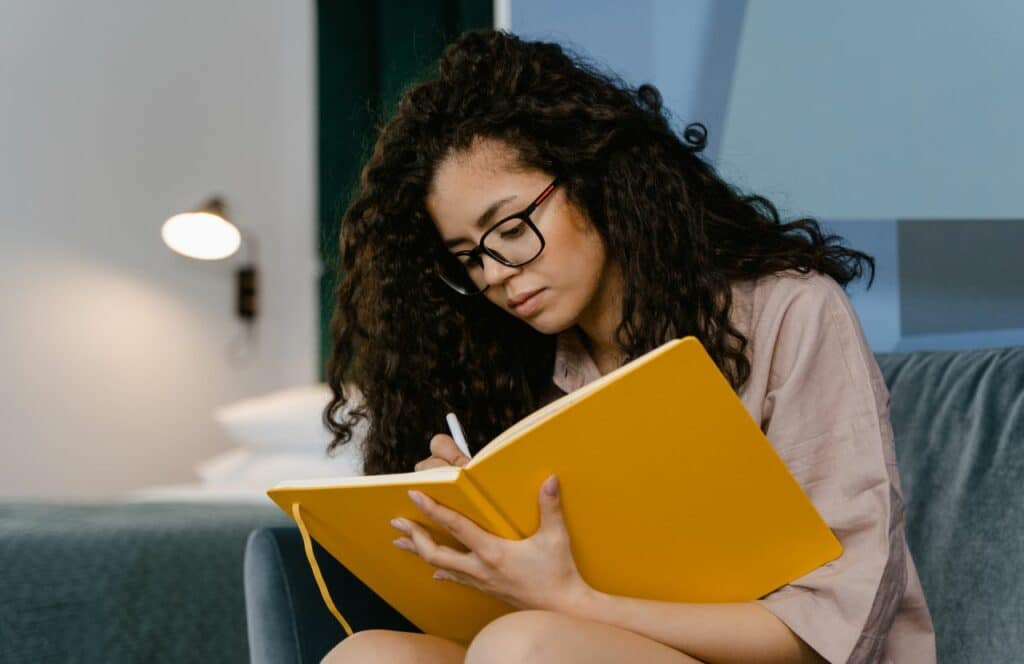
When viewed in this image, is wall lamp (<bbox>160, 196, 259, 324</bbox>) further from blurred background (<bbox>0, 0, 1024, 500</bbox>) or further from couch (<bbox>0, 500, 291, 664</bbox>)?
couch (<bbox>0, 500, 291, 664</bbox>)

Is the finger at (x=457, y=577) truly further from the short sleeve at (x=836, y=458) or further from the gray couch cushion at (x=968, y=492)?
the gray couch cushion at (x=968, y=492)

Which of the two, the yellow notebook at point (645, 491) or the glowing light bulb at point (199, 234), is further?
the glowing light bulb at point (199, 234)

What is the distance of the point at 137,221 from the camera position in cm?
281

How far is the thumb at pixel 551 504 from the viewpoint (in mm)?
756

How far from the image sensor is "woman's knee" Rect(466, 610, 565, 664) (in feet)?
2.46

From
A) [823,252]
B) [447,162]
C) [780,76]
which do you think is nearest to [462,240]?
[447,162]

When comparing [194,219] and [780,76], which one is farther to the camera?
[194,219]

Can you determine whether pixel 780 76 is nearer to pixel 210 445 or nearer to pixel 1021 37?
pixel 1021 37

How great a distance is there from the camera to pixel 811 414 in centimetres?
90

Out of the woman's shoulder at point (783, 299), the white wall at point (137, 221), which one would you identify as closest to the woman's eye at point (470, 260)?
the woman's shoulder at point (783, 299)

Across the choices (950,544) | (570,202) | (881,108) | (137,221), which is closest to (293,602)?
(570,202)

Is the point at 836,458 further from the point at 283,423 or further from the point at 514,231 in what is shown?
the point at 283,423

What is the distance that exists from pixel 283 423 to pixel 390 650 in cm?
145

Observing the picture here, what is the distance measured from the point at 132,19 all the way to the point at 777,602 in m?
2.61
